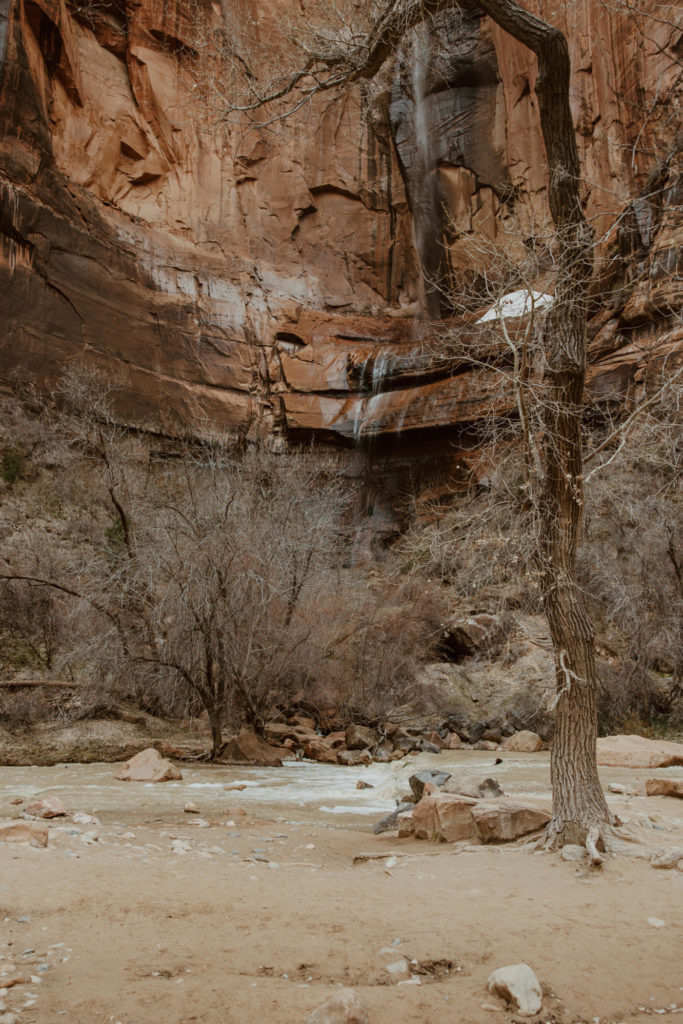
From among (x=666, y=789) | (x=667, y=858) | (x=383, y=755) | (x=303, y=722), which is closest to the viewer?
(x=667, y=858)

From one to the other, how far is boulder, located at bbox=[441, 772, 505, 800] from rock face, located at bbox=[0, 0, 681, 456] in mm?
16486

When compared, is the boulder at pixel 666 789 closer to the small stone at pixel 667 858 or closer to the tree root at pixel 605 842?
the tree root at pixel 605 842

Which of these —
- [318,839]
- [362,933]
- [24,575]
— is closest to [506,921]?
[362,933]

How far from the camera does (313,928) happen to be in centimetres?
328

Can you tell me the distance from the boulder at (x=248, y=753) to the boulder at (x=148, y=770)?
1553 millimetres

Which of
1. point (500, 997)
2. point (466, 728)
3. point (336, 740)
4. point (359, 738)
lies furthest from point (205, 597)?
→ point (500, 997)

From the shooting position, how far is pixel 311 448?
88.2ft

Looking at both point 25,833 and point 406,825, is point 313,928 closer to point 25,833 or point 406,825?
point 25,833

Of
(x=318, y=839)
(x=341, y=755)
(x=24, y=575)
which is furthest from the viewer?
(x=24, y=575)

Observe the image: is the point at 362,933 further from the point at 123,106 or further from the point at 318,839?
the point at 123,106

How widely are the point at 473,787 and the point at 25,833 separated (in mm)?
4277

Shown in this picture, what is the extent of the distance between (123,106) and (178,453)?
12.9m

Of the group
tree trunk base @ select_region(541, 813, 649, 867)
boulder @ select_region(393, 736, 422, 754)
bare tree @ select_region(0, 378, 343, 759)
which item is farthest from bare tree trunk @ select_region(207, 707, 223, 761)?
tree trunk base @ select_region(541, 813, 649, 867)

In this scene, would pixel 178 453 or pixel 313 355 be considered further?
pixel 313 355
